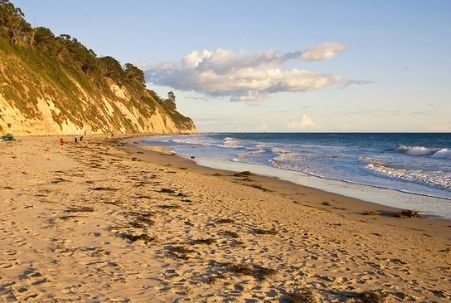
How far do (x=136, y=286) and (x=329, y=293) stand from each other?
3279 millimetres

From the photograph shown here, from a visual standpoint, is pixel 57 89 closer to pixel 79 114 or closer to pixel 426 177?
pixel 79 114

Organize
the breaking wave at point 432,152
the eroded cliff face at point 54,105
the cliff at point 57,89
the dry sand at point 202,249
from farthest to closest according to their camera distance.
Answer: the cliff at point 57,89, the eroded cliff face at point 54,105, the breaking wave at point 432,152, the dry sand at point 202,249

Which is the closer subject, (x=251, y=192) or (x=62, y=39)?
(x=251, y=192)

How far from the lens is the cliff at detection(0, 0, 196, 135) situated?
62.0 metres

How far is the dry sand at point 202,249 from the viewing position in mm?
7246

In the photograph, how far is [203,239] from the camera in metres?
10.4

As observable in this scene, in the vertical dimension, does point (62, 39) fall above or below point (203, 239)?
above

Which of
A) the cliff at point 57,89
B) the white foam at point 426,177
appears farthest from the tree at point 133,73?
the white foam at point 426,177

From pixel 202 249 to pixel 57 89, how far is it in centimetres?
7484

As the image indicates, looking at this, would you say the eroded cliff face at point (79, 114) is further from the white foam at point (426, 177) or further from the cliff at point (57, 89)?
the white foam at point (426, 177)

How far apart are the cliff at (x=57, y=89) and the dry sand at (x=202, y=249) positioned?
4823 centimetres

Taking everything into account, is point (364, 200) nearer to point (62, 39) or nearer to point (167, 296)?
point (167, 296)

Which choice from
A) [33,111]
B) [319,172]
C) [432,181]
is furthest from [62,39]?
[432,181]

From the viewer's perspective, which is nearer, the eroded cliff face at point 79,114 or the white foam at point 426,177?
the white foam at point 426,177
